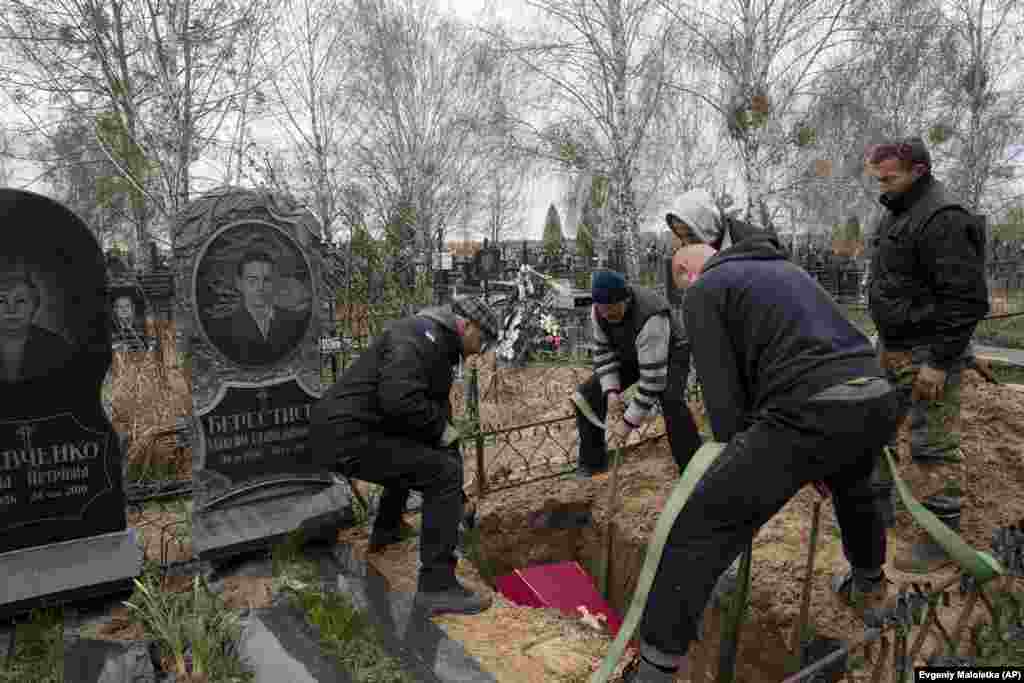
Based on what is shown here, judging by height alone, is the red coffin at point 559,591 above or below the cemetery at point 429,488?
below

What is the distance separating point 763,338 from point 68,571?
125 inches

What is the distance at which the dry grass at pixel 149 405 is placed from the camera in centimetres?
513

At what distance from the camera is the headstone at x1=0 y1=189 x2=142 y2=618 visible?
124 inches

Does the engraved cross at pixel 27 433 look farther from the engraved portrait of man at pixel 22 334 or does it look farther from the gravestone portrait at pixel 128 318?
the gravestone portrait at pixel 128 318

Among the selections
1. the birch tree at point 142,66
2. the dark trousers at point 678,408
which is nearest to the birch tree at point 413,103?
the birch tree at point 142,66

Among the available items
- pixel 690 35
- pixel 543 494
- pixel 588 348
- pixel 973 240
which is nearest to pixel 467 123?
pixel 690 35

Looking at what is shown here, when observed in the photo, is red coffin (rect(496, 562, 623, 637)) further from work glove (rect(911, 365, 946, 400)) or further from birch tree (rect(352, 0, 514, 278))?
birch tree (rect(352, 0, 514, 278))

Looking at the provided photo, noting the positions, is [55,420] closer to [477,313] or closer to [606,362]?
[477,313]

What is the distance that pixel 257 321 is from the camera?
12.4 ft

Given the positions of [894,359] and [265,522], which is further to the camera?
[265,522]

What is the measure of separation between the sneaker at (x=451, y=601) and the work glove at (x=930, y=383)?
6.99 ft

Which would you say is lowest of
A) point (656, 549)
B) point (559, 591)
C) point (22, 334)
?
point (559, 591)

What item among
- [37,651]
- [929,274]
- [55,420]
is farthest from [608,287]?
[37,651]

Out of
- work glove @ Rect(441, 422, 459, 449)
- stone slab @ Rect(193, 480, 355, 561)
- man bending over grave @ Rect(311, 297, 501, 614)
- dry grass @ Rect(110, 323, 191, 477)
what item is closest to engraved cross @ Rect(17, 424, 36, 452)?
stone slab @ Rect(193, 480, 355, 561)
